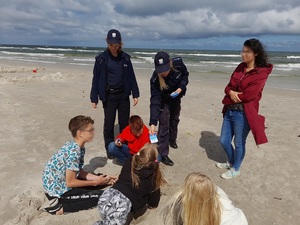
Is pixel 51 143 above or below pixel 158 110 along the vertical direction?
below

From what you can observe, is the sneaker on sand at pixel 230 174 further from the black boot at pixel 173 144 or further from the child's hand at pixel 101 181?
the child's hand at pixel 101 181

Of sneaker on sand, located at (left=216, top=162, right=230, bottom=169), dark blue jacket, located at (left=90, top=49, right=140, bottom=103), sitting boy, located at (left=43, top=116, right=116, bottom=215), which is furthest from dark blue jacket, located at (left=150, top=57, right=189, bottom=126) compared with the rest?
sitting boy, located at (left=43, top=116, right=116, bottom=215)

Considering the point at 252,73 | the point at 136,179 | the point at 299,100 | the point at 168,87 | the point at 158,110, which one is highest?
the point at 252,73

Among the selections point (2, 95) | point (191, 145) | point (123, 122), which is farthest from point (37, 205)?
point (2, 95)

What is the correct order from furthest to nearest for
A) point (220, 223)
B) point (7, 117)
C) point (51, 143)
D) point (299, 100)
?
point (299, 100) → point (7, 117) → point (51, 143) → point (220, 223)

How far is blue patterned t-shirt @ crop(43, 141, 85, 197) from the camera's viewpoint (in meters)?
3.24

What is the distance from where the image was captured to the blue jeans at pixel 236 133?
13.2ft

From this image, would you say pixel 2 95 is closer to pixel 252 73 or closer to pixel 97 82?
pixel 97 82

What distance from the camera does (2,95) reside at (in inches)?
363

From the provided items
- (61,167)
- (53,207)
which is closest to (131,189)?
(61,167)

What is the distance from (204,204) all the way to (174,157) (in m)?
2.59

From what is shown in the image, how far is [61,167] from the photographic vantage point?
3279mm

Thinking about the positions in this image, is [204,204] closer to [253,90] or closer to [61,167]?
[61,167]

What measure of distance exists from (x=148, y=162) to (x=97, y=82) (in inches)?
79.3
